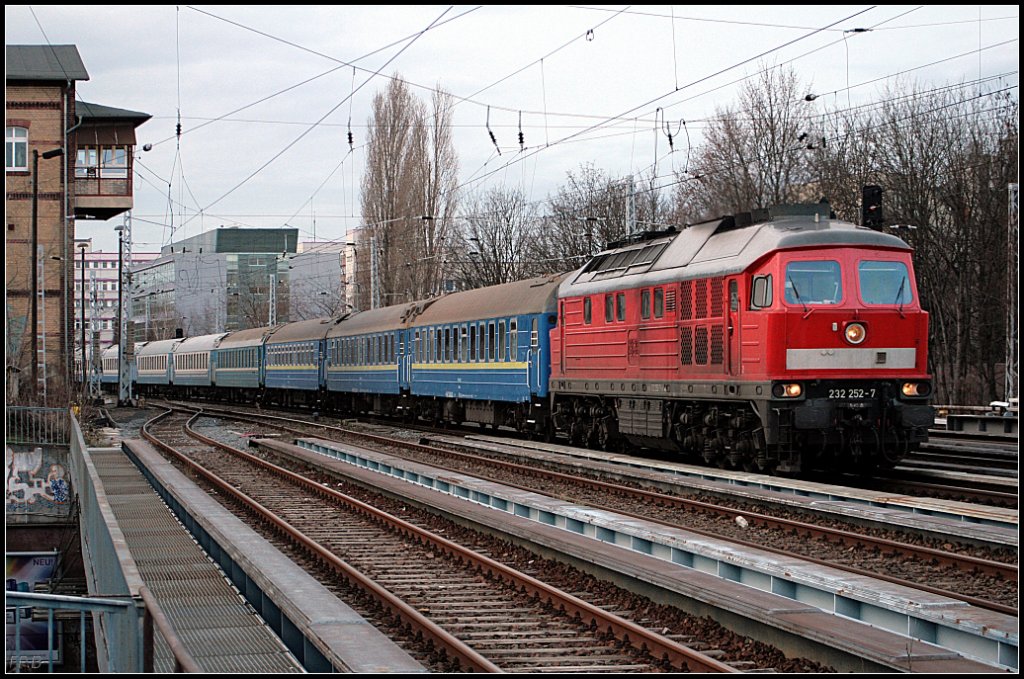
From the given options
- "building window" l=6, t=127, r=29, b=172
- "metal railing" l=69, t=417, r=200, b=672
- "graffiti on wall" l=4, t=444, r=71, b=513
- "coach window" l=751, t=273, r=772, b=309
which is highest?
"building window" l=6, t=127, r=29, b=172

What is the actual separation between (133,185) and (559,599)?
46228mm

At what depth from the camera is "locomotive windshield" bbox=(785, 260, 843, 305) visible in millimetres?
17750

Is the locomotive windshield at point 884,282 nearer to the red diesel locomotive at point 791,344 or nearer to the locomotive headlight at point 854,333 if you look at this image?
the red diesel locomotive at point 791,344

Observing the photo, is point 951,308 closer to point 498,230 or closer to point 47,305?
point 498,230

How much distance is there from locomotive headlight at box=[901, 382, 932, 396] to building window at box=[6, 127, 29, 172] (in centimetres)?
3918

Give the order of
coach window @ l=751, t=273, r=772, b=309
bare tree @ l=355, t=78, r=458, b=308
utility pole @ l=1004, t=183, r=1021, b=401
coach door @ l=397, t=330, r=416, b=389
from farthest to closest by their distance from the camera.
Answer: bare tree @ l=355, t=78, r=458, b=308 → utility pole @ l=1004, t=183, r=1021, b=401 → coach door @ l=397, t=330, r=416, b=389 → coach window @ l=751, t=273, r=772, b=309

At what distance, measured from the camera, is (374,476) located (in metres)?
21.5

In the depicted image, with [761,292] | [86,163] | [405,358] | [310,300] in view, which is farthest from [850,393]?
[310,300]

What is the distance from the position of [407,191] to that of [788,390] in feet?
163

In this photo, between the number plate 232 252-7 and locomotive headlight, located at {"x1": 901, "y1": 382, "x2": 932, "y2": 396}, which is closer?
the number plate 232 252-7

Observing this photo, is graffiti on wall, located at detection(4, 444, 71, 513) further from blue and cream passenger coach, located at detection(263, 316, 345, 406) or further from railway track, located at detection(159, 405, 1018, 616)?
blue and cream passenger coach, located at detection(263, 316, 345, 406)

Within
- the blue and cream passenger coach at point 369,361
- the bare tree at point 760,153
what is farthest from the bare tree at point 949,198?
the blue and cream passenger coach at point 369,361

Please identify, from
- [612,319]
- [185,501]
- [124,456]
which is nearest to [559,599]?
[185,501]

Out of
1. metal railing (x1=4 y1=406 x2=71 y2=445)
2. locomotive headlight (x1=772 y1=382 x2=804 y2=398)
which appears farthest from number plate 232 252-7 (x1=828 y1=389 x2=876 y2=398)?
metal railing (x1=4 y1=406 x2=71 y2=445)
